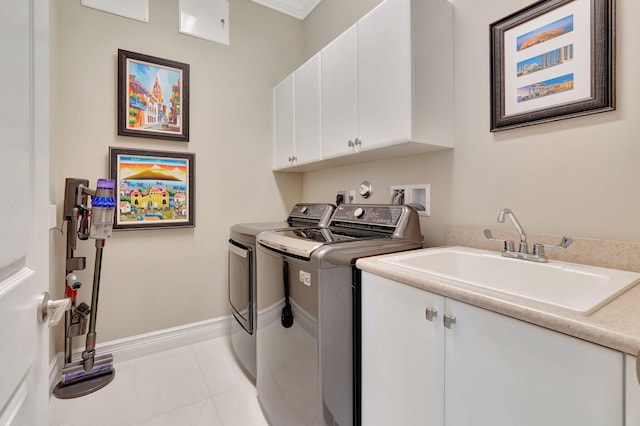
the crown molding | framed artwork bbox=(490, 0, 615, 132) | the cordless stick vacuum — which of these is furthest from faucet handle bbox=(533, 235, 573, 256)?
the crown molding

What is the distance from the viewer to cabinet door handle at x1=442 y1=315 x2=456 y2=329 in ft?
2.82

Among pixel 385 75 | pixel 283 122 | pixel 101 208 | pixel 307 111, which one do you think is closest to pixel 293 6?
pixel 283 122

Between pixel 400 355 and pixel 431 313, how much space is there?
0.73 feet

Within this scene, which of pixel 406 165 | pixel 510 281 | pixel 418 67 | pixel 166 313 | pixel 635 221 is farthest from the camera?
pixel 166 313

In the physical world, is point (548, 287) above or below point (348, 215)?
below

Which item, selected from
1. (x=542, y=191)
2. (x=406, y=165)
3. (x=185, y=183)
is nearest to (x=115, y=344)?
(x=185, y=183)

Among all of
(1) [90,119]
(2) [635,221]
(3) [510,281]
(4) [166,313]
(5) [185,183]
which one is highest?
(1) [90,119]

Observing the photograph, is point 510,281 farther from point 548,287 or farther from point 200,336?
point 200,336

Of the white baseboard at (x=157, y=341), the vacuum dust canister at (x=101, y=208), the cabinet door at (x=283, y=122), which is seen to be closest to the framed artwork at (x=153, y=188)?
the vacuum dust canister at (x=101, y=208)

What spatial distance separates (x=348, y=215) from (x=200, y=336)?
1628 millimetres

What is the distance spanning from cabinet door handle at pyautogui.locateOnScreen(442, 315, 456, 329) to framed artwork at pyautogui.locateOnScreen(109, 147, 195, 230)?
2.03 meters

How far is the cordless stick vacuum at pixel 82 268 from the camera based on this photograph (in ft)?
5.57

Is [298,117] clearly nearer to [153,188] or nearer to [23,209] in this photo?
[153,188]

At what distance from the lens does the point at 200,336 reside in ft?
7.79
